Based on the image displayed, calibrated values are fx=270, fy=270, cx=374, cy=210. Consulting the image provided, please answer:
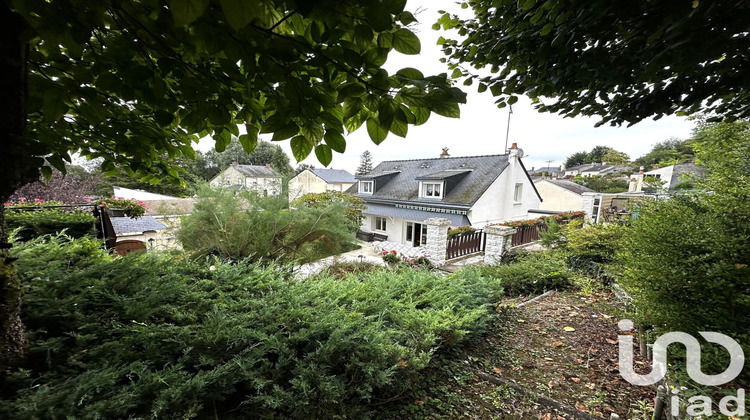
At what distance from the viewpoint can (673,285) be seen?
2676 mm

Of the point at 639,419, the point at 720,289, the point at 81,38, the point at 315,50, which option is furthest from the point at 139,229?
the point at 720,289

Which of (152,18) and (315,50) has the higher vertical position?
(152,18)

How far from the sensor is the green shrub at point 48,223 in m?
5.24

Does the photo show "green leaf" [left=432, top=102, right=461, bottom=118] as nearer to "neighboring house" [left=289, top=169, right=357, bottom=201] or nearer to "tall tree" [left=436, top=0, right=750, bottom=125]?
"tall tree" [left=436, top=0, right=750, bottom=125]

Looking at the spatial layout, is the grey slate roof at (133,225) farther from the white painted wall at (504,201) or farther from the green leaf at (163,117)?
the white painted wall at (504,201)

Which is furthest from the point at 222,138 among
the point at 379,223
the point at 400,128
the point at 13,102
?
the point at 379,223

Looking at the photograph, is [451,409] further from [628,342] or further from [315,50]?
[315,50]

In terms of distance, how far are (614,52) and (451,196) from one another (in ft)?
46.9

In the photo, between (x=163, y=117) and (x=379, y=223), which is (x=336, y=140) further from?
(x=379, y=223)

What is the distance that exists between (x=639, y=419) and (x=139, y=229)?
11566 mm

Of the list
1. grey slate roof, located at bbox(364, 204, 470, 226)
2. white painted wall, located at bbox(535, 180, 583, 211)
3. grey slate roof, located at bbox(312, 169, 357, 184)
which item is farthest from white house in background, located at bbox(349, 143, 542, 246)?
grey slate roof, located at bbox(312, 169, 357, 184)

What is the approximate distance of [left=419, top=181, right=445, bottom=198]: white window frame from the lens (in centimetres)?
1628

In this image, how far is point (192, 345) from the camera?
6.52 ft

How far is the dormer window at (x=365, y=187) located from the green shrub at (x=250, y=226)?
1225cm
